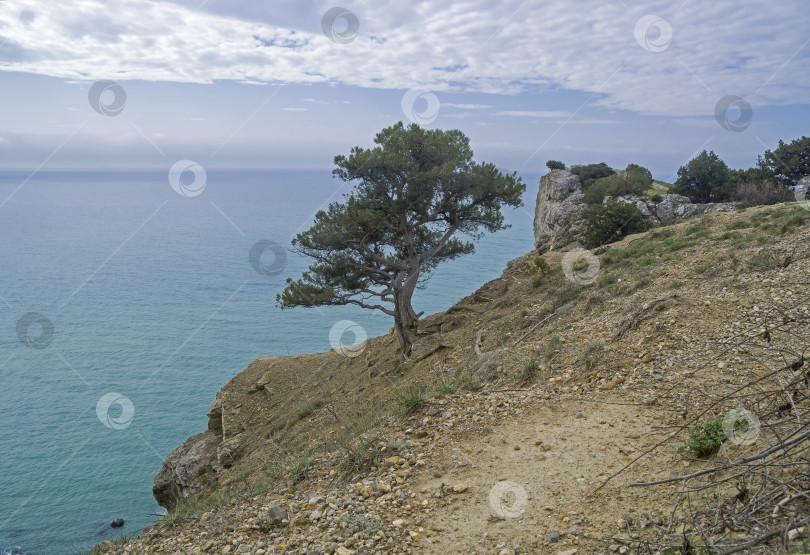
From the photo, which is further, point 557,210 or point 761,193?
point 557,210

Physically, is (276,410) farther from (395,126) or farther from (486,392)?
(486,392)

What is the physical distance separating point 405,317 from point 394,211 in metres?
4.43

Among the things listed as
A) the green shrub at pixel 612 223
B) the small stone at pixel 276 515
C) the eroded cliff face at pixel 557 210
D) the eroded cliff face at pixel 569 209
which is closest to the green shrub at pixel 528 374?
the small stone at pixel 276 515

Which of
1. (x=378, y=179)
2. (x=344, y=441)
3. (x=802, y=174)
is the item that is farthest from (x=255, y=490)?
(x=802, y=174)

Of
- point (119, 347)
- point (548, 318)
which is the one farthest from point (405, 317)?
point (119, 347)

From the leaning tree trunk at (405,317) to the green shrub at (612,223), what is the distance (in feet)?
33.0

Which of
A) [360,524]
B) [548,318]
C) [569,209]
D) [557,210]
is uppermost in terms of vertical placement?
[557,210]

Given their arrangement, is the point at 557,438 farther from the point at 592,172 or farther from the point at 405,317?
the point at 592,172

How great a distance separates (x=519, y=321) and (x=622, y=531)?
12.1 metres

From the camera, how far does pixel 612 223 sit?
24.9m

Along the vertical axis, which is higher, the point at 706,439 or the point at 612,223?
the point at 612,223

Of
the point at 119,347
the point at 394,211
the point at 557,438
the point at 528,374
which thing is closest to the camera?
the point at 557,438

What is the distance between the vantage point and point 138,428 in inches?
1277

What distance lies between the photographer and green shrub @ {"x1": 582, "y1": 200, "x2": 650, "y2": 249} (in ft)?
81.7
